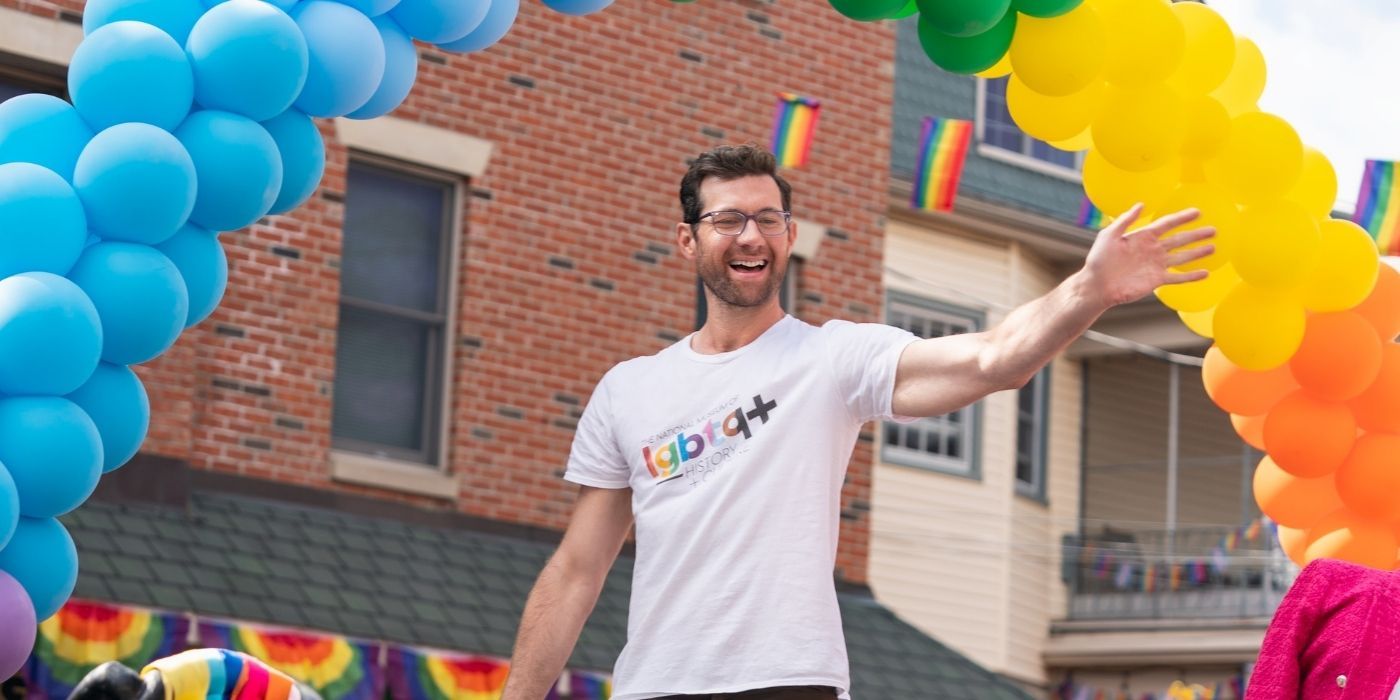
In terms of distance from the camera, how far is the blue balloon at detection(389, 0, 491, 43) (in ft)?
20.3

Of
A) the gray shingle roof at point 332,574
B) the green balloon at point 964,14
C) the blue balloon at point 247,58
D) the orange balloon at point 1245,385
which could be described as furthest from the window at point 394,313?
the green balloon at point 964,14

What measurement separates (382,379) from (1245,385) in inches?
263

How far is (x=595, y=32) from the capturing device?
1411cm

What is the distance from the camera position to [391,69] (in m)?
6.31

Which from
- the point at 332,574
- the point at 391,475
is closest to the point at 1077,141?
the point at 332,574

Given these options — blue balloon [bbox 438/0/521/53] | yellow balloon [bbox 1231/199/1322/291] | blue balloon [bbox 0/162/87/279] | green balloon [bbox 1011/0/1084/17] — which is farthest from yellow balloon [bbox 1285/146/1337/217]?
blue balloon [bbox 0/162/87/279]

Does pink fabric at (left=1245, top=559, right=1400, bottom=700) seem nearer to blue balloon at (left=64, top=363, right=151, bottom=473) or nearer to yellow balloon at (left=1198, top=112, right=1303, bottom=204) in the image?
yellow balloon at (left=1198, top=112, right=1303, bottom=204)

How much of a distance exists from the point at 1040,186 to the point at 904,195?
1.95 meters

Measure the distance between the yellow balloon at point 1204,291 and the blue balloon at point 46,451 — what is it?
3216 millimetres

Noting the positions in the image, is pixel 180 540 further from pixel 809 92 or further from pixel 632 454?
pixel 632 454

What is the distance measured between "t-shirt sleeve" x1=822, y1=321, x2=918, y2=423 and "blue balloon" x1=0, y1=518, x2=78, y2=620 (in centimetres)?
200


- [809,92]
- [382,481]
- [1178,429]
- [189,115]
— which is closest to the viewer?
[189,115]

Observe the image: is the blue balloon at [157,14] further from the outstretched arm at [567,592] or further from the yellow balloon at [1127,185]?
the yellow balloon at [1127,185]

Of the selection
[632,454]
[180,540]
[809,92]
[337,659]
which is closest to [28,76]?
[180,540]
